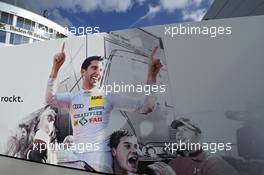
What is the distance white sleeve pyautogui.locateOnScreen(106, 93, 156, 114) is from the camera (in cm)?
596

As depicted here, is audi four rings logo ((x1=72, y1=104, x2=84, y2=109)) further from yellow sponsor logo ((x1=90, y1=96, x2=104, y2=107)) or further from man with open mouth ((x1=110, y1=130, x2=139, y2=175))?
man with open mouth ((x1=110, y1=130, x2=139, y2=175))

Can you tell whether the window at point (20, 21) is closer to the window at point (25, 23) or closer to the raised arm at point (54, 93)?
the window at point (25, 23)

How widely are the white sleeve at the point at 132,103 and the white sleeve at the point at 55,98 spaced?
1.15m

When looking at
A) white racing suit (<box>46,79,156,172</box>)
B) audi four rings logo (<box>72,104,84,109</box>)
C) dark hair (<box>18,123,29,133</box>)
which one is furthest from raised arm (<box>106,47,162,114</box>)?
dark hair (<box>18,123,29,133</box>)

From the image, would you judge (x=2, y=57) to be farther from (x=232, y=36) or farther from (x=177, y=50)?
(x=232, y=36)

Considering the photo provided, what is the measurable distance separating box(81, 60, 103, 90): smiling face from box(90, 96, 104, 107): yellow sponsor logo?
0.27 metres

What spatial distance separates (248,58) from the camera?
5258 millimetres

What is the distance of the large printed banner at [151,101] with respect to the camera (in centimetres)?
525

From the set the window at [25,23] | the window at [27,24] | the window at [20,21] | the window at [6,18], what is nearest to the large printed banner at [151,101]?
the window at [6,18]

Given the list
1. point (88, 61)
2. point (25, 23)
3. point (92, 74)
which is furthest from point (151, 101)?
point (25, 23)

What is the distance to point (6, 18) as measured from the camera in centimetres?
4284

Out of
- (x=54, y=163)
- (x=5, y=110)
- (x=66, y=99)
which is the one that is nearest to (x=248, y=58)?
(x=66, y=99)

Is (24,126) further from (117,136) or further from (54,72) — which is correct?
(117,136)

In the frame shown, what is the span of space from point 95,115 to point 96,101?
1.02 feet
